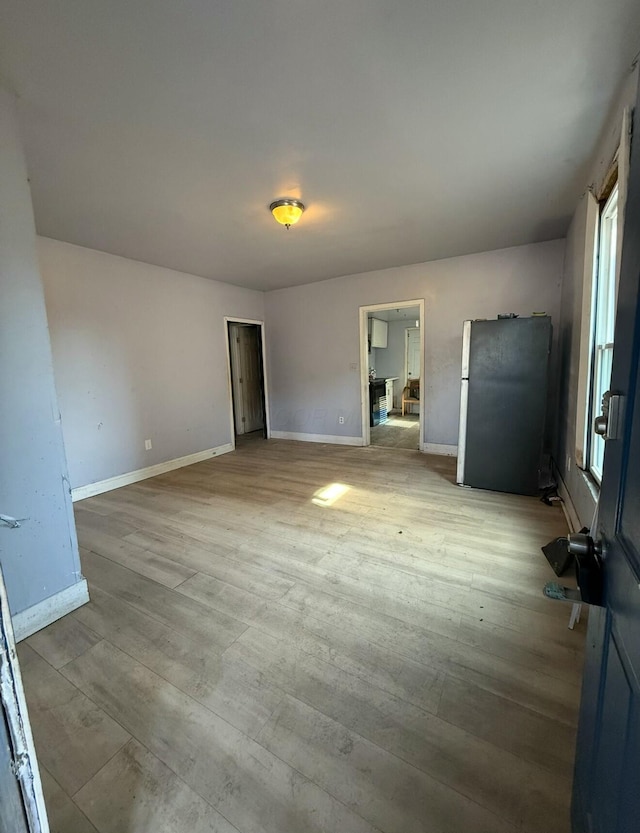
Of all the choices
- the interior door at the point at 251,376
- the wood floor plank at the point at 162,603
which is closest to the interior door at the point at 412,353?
the interior door at the point at 251,376

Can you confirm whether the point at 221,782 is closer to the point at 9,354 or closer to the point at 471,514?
the point at 9,354

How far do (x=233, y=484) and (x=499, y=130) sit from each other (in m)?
3.59

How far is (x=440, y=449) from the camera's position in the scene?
4.68 meters

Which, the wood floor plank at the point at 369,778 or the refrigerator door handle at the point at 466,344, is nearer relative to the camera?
the wood floor plank at the point at 369,778

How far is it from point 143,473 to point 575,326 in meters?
4.64

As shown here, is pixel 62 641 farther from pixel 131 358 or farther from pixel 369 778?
pixel 131 358

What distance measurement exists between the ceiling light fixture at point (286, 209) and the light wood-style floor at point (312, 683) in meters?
2.42

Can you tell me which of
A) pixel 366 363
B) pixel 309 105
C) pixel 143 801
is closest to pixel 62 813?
pixel 143 801

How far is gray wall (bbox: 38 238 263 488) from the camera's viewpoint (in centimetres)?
342

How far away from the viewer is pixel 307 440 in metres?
5.82

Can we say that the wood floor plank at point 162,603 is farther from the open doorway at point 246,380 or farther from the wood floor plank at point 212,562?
the open doorway at point 246,380

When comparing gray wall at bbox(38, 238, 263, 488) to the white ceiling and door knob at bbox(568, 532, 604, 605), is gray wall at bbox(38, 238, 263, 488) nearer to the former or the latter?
the white ceiling

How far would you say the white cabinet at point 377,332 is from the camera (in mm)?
7457

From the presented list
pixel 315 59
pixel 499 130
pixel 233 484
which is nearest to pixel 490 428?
pixel 499 130
